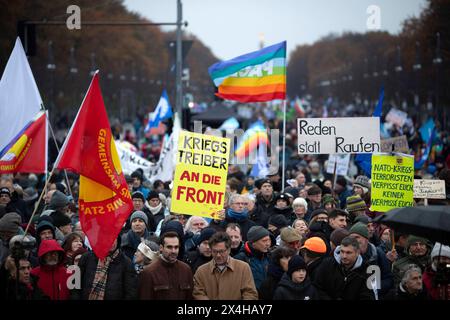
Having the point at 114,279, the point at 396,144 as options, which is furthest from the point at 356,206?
the point at 114,279

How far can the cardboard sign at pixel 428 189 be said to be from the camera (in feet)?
44.1

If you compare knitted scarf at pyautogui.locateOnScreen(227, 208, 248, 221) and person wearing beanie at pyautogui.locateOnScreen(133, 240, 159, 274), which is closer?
person wearing beanie at pyautogui.locateOnScreen(133, 240, 159, 274)

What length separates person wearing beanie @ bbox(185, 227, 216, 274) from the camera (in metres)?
10.4

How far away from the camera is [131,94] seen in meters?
81.6

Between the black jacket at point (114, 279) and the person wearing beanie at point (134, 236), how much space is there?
1.78m

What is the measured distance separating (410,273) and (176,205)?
11.8 feet

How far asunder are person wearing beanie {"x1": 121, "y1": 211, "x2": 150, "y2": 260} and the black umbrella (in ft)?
11.1

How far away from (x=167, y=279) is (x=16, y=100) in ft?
20.7

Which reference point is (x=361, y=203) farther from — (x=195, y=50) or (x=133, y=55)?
(x=195, y=50)

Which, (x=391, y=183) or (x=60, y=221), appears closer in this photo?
(x=60, y=221)

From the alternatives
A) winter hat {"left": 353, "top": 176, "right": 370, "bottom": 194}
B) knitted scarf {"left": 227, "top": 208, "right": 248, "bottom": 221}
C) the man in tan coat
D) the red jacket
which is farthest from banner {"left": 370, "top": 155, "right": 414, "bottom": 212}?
the red jacket

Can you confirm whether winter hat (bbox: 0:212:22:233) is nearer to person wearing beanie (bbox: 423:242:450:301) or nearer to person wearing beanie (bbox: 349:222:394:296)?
person wearing beanie (bbox: 349:222:394:296)

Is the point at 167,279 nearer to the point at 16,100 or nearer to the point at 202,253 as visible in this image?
the point at 202,253

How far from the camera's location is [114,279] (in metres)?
9.12
